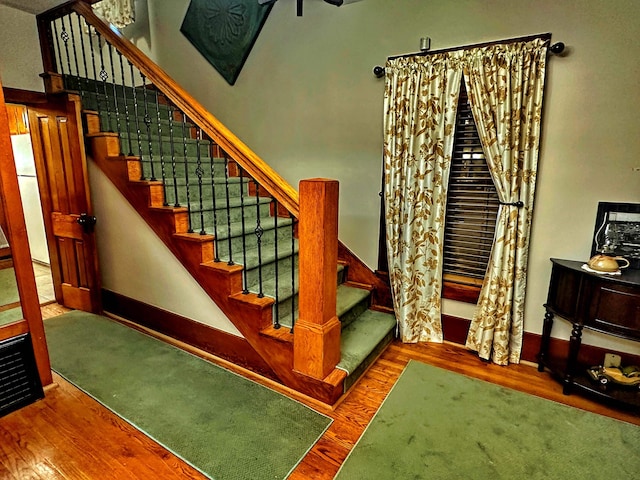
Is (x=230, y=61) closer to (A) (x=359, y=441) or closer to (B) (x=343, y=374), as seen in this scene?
(B) (x=343, y=374)

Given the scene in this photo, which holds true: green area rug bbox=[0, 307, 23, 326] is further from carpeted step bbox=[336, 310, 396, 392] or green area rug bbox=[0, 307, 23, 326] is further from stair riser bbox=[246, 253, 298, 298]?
carpeted step bbox=[336, 310, 396, 392]

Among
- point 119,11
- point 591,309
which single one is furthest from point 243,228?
point 119,11

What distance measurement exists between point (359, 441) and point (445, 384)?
2.66ft

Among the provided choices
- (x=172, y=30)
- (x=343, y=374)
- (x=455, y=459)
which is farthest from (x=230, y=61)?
→ (x=455, y=459)

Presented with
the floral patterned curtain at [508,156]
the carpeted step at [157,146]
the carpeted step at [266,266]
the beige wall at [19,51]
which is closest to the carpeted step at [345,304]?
the carpeted step at [266,266]

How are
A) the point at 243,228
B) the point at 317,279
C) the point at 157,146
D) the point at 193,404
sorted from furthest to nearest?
the point at 157,146, the point at 243,228, the point at 193,404, the point at 317,279

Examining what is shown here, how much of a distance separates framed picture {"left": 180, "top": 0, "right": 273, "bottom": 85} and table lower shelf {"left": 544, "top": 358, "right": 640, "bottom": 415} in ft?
12.6

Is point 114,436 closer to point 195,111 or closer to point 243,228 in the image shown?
point 243,228

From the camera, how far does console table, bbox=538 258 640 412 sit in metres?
1.96

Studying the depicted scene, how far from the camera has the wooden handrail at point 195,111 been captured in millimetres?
2092

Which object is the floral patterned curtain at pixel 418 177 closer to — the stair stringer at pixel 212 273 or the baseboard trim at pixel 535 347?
the baseboard trim at pixel 535 347

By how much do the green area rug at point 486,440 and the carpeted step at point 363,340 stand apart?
0.88 ft

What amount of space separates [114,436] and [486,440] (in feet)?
6.48

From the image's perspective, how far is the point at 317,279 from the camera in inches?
78.2
